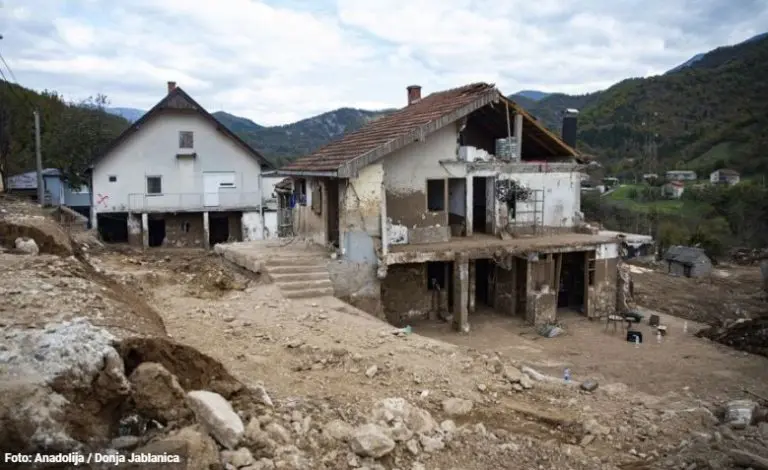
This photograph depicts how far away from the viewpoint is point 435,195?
18.8 metres

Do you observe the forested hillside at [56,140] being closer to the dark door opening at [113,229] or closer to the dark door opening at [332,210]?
the dark door opening at [113,229]

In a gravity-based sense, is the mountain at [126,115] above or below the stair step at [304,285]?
above

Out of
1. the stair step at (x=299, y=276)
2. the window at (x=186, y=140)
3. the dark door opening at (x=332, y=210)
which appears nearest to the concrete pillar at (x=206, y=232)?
the window at (x=186, y=140)

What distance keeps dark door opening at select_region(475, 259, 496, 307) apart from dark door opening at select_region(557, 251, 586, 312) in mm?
2505

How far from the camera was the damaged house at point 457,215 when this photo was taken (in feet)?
51.8

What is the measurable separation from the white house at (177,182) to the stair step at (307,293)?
1898 cm

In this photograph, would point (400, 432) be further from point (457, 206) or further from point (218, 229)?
point (218, 229)

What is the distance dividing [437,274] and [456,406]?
417 inches

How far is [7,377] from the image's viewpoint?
4.68 metres

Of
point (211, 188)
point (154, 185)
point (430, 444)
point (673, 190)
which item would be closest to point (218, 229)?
point (211, 188)

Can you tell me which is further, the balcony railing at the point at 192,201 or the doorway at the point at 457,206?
the balcony railing at the point at 192,201

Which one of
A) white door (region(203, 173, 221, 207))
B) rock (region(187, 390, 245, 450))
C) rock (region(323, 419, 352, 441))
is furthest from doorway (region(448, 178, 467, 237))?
white door (region(203, 173, 221, 207))

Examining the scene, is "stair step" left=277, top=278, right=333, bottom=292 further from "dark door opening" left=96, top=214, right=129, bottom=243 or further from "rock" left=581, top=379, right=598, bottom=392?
"dark door opening" left=96, top=214, right=129, bottom=243

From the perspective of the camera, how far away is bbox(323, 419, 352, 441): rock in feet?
21.0
